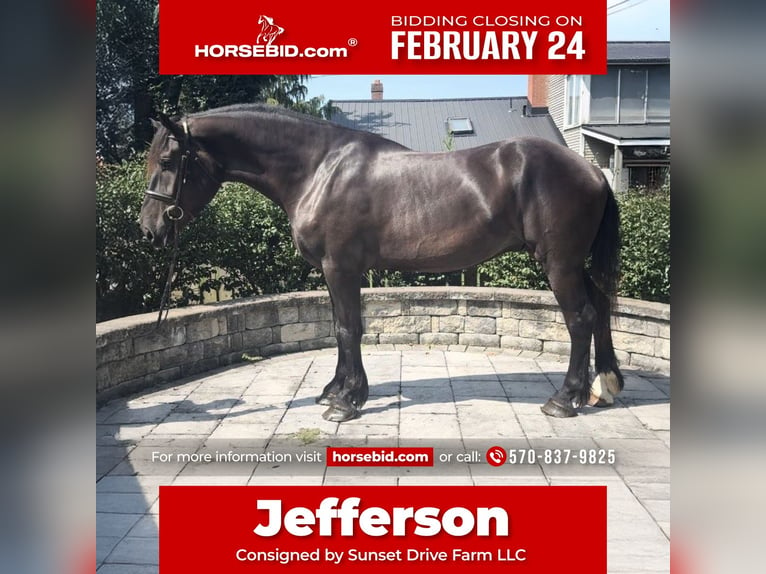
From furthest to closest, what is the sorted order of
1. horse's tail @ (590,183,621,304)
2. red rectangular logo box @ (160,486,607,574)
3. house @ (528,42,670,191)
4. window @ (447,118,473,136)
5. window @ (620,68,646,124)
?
Answer: horse's tail @ (590,183,621,304) → window @ (447,118,473,136) → window @ (620,68,646,124) → house @ (528,42,670,191) → red rectangular logo box @ (160,486,607,574)

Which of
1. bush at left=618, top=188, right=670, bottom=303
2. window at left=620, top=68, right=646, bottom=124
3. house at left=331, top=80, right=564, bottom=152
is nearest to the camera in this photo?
window at left=620, top=68, right=646, bottom=124

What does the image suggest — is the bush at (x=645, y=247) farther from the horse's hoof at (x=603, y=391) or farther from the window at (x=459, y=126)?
Answer: the window at (x=459, y=126)

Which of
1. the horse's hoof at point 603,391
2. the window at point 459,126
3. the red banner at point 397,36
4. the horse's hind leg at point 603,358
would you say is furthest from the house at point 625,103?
the horse's hoof at point 603,391

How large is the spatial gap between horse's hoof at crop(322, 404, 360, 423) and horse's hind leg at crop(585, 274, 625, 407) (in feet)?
4.90

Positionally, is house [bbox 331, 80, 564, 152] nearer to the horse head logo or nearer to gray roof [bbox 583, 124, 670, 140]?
gray roof [bbox 583, 124, 670, 140]

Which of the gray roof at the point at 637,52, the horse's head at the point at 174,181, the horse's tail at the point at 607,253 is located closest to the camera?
the gray roof at the point at 637,52

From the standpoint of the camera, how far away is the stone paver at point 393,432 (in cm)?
265

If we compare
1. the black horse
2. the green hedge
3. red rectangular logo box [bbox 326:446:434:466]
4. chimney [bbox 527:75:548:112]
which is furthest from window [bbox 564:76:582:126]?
red rectangular logo box [bbox 326:446:434:466]

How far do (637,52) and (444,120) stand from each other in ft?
4.34

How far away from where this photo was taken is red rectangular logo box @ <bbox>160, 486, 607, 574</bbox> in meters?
2.33
